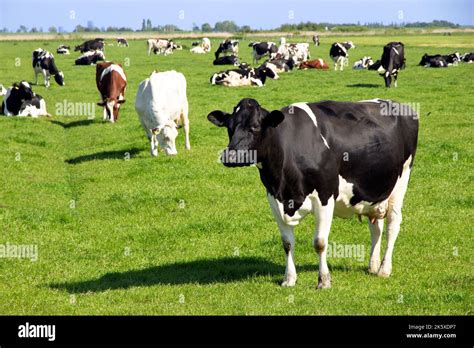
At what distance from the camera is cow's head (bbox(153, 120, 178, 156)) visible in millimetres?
18625

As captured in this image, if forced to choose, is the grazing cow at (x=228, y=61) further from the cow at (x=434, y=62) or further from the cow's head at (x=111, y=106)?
the cow's head at (x=111, y=106)

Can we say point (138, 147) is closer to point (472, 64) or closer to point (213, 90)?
point (213, 90)

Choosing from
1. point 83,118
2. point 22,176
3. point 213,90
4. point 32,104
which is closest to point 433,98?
point 213,90

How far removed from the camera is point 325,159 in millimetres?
8883

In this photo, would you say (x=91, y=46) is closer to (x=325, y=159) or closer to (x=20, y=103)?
(x=20, y=103)

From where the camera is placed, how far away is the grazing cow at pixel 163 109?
738 inches

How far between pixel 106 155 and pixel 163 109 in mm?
2246

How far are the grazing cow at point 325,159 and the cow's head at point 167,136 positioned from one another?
9.41 m

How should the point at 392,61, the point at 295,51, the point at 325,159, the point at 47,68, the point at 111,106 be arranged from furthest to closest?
the point at 295,51 < the point at 47,68 < the point at 392,61 < the point at 111,106 < the point at 325,159

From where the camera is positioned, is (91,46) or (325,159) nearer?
(325,159)

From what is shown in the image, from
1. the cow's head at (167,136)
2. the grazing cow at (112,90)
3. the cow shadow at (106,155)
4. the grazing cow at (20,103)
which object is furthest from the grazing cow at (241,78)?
the cow's head at (167,136)

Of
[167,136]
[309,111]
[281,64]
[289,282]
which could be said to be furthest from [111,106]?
[281,64]

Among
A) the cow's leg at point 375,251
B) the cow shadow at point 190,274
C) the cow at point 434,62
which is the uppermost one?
the cow at point 434,62

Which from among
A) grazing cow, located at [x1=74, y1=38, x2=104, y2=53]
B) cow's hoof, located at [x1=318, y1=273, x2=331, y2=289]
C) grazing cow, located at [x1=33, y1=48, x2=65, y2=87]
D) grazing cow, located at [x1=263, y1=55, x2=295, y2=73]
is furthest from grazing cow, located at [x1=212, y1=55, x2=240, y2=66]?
cow's hoof, located at [x1=318, y1=273, x2=331, y2=289]
